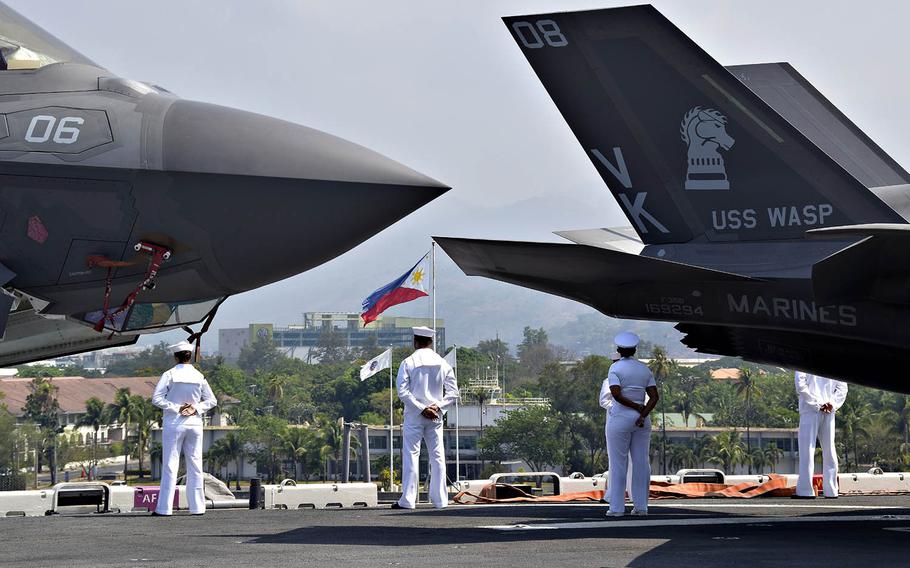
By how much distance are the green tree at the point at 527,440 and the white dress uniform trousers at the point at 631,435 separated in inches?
4632

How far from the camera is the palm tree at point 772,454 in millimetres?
124125

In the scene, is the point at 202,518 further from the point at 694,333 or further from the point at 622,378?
the point at 694,333

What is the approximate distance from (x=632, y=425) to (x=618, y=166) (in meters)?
2.61

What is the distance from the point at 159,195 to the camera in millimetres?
5777

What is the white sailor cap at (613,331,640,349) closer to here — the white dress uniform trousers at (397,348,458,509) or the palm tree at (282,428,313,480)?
the white dress uniform trousers at (397,348,458,509)

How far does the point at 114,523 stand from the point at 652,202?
5.91 meters

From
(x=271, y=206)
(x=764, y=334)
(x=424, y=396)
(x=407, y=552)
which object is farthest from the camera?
(x=424, y=396)

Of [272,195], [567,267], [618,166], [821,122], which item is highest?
[821,122]

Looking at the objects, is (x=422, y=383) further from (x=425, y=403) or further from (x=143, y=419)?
(x=143, y=419)

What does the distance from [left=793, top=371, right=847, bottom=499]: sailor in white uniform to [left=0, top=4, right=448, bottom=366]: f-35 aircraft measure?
8907mm

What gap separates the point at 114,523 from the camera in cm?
986

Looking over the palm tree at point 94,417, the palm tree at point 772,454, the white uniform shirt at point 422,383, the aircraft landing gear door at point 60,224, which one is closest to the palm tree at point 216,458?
the palm tree at point 94,417

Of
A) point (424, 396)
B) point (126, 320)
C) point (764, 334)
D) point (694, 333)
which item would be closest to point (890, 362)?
point (764, 334)

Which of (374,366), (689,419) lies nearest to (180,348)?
(374,366)
